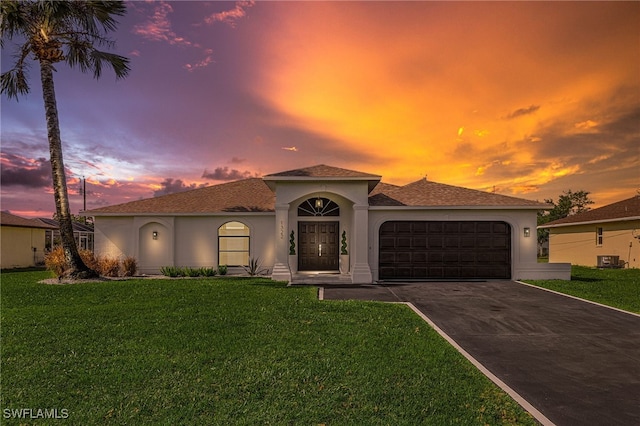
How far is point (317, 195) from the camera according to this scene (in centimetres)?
1580

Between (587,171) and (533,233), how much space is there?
8.15m

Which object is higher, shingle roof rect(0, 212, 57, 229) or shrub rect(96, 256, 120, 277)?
shingle roof rect(0, 212, 57, 229)

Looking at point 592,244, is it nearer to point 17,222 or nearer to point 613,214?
point 613,214

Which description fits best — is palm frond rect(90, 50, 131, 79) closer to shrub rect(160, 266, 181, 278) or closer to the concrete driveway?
shrub rect(160, 266, 181, 278)

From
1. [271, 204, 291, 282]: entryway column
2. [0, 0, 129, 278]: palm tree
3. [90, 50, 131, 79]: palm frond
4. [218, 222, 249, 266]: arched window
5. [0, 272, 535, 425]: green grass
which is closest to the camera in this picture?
[0, 272, 535, 425]: green grass

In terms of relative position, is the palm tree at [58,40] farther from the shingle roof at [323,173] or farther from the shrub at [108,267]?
the shingle roof at [323,173]

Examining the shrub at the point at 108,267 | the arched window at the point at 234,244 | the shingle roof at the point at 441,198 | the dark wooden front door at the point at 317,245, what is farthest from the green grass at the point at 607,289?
the shrub at the point at 108,267

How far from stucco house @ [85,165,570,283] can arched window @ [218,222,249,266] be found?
52mm

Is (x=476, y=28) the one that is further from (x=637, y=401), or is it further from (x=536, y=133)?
(x=637, y=401)

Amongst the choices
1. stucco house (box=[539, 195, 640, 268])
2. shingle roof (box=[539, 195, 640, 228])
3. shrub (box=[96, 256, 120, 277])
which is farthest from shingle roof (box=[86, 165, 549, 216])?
stucco house (box=[539, 195, 640, 268])

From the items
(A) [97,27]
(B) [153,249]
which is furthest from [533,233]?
(A) [97,27]

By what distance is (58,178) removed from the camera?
1479 centimetres

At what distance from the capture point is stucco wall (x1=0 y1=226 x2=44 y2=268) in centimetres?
2297

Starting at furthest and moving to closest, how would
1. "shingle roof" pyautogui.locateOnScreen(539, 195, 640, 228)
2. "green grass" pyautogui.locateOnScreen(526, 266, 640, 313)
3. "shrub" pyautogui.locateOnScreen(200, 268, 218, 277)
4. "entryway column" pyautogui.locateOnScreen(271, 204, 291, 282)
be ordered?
"shingle roof" pyautogui.locateOnScreen(539, 195, 640, 228)
"shrub" pyautogui.locateOnScreen(200, 268, 218, 277)
"entryway column" pyautogui.locateOnScreen(271, 204, 291, 282)
"green grass" pyautogui.locateOnScreen(526, 266, 640, 313)
